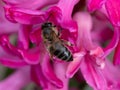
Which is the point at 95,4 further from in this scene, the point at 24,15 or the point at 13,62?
the point at 13,62

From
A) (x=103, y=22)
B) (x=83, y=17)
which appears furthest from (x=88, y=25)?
(x=103, y=22)

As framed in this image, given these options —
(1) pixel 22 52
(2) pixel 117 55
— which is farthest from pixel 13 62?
(2) pixel 117 55

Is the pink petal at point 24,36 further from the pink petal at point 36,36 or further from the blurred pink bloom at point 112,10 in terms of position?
the blurred pink bloom at point 112,10

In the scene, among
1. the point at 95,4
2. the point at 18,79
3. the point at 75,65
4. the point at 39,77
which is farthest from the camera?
the point at 18,79

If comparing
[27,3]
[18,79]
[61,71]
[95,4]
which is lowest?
[18,79]

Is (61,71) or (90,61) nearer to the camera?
(90,61)

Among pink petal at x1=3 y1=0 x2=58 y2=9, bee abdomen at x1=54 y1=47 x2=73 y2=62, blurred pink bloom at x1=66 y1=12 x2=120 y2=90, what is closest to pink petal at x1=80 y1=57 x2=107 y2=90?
blurred pink bloom at x1=66 y1=12 x2=120 y2=90

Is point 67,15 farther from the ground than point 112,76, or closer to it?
farther from the ground

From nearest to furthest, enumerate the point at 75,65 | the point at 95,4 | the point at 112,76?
the point at 95,4 → the point at 75,65 → the point at 112,76

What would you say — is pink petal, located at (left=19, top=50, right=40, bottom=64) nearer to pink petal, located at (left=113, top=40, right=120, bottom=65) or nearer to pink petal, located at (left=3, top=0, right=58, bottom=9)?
pink petal, located at (left=3, top=0, right=58, bottom=9)
